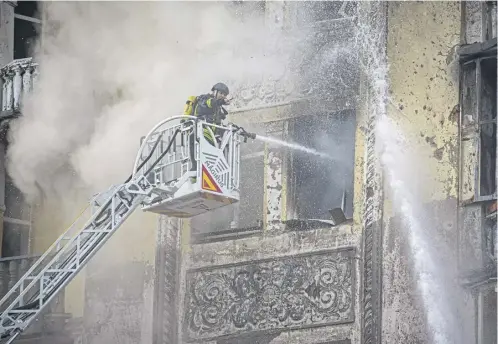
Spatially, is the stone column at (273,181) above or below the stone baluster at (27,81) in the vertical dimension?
below

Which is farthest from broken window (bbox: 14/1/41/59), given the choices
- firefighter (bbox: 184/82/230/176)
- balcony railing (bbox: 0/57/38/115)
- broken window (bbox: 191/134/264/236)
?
firefighter (bbox: 184/82/230/176)

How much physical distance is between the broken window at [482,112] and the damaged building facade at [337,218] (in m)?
0.02

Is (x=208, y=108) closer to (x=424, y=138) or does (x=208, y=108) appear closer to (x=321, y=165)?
(x=321, y=165)

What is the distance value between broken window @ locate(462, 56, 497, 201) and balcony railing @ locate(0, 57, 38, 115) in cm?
687

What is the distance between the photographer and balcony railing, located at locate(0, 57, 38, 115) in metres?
21.2

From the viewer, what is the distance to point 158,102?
802 inches

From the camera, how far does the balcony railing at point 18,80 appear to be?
2122 centimetres

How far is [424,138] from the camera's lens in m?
18.0

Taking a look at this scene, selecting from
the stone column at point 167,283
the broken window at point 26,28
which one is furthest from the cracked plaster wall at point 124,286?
the broken window at point 26,28

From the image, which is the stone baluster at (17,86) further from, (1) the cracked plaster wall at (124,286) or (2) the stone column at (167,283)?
(2) the stone column at (167,283)

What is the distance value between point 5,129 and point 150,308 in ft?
13.3

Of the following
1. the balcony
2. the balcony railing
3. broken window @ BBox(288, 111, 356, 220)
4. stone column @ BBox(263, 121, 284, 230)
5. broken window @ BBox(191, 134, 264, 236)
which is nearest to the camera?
broken window @ BBox(288, 111, 356, 220)

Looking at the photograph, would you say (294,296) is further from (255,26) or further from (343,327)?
(255,26)

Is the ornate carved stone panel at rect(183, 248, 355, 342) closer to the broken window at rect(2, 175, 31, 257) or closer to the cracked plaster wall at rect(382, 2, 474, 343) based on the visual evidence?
the cracked plaster wall at rect(382, 2, 474, 343)
